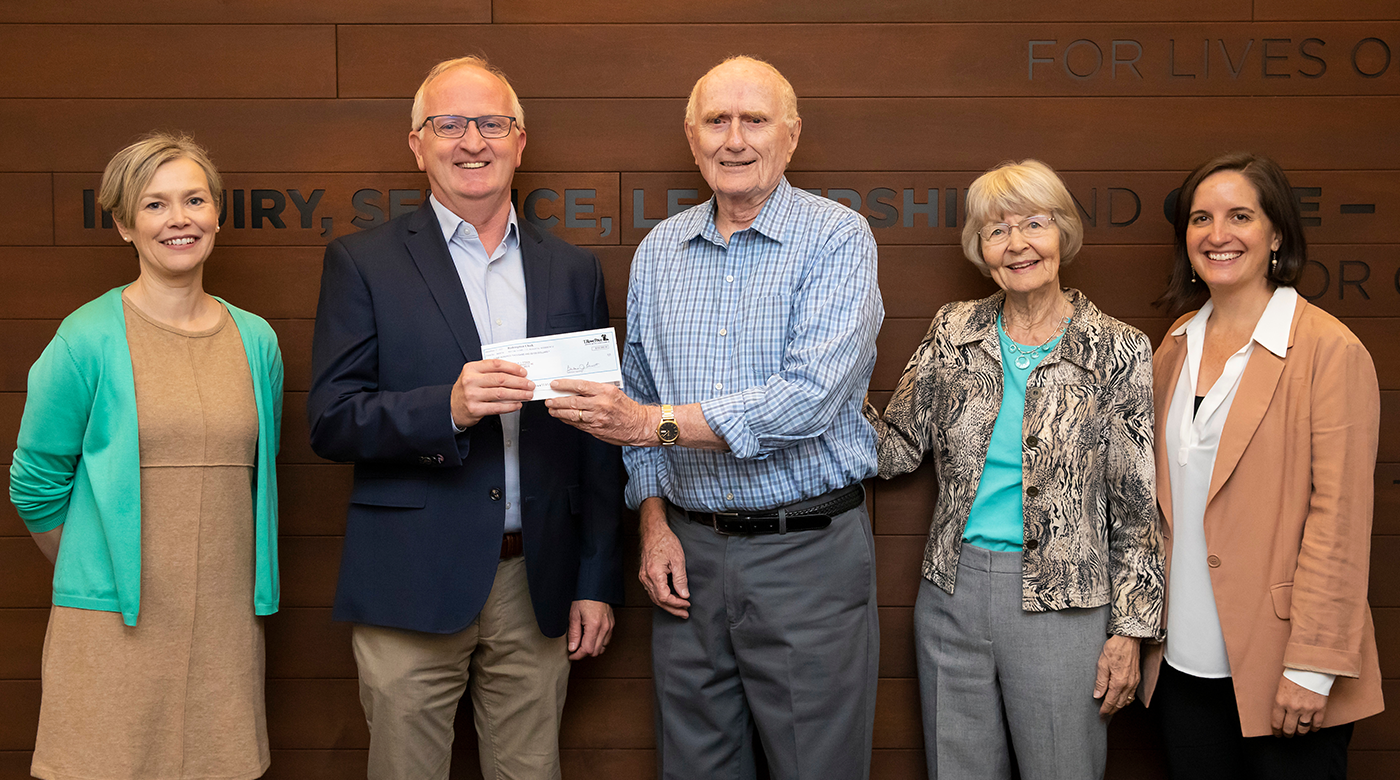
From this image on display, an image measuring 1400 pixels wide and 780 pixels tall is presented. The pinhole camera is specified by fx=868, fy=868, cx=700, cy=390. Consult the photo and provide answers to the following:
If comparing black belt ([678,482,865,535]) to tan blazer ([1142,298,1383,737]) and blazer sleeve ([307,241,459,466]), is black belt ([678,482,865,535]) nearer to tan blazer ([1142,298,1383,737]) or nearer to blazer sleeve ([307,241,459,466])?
blazer sleeve ([307,241,459,466])

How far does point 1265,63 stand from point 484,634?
2489 mm

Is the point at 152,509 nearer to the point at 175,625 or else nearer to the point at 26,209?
the point at 175,625

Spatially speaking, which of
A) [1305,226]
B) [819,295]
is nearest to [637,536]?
[819,295]

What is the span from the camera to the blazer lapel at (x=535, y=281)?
1922 mm

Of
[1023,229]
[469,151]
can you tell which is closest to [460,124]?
[469,151]

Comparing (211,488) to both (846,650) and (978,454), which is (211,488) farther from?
(978,454)

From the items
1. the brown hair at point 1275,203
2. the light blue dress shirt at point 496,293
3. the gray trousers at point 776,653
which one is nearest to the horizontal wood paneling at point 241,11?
the light blue dress shirt at point 496,293

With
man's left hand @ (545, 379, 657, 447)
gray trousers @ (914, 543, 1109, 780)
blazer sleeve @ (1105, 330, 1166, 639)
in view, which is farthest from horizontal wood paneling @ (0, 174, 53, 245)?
blazer sleeve @ (1105, 330, 1166, 639)

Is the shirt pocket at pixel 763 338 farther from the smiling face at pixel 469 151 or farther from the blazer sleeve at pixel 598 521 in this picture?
the smiling face at pixel 469 151

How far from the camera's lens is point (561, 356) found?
5.55 ft

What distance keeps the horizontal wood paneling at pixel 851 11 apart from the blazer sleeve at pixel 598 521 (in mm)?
828

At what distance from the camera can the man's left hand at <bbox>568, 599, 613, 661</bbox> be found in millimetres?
2053

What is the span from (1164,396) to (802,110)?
45.6 inches

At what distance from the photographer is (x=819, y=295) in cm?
182
